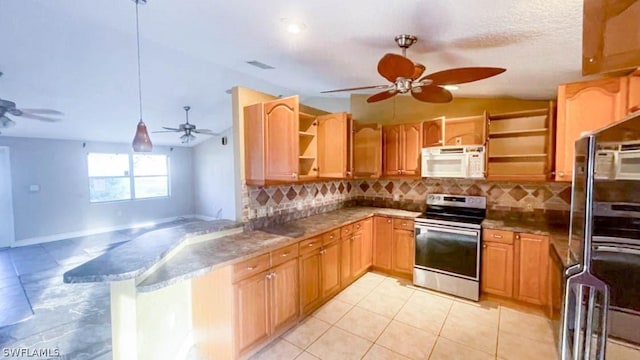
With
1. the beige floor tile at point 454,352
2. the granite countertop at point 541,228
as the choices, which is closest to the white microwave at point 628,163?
the granite countertop at point 541,228

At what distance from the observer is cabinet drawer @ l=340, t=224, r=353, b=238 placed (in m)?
3.17

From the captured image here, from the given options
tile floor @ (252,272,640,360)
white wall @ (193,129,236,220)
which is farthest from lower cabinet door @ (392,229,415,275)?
white wall @ (193,129,236,220)

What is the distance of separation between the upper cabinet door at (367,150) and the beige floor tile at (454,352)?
2184 millimetres

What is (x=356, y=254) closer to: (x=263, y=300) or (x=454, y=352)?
(x=454, y=352)

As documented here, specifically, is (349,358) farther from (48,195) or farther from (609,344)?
(48,195)

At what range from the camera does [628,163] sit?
102 cm

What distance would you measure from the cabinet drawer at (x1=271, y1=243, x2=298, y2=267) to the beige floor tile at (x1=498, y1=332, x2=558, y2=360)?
1925 mm

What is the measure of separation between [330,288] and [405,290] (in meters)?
1.03

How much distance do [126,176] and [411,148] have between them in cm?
762

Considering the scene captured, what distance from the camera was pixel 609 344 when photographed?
→ 108 cm

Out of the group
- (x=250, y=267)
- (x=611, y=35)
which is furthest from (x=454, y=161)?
(x=250, y=267)

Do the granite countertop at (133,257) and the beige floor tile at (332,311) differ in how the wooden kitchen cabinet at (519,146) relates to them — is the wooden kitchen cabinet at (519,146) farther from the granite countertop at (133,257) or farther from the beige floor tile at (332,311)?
the granite countertop at (133,257)

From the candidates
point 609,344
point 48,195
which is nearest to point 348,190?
point 609,344

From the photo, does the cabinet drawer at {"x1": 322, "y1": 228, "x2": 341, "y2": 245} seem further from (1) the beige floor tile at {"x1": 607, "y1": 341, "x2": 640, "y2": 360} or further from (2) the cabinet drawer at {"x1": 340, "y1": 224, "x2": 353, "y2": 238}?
(1) the beige floor tile at {"x1": 607, "y1": 341, "x2": 640, "y2": 360}
